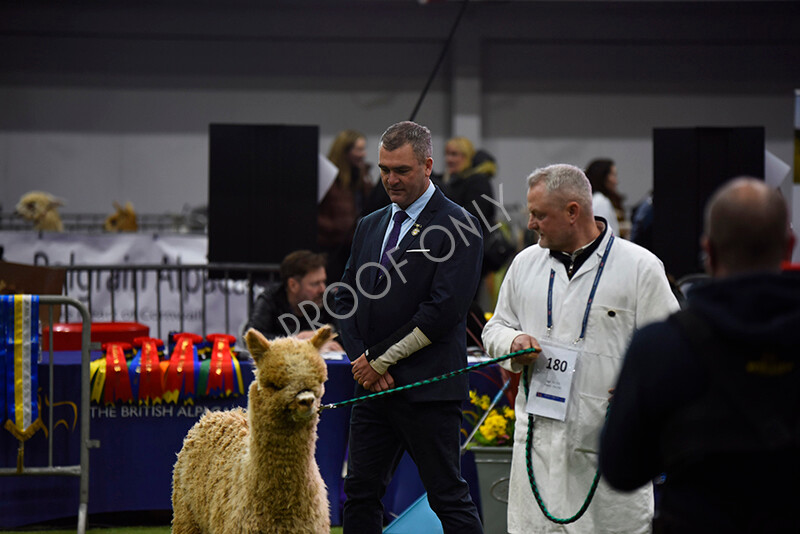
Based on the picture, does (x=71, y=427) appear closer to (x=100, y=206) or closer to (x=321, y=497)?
(x=321, y=497)

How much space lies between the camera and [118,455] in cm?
503

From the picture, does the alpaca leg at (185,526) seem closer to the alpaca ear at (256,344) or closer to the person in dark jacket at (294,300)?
the alpaca ear at (256,344)

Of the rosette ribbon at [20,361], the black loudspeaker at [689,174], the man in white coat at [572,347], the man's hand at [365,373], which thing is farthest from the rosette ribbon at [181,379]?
the black loudspeaker at [689,174]

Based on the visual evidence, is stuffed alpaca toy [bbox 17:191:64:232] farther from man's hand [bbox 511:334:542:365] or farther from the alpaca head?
man's hand [bbox 511:334:542:365]

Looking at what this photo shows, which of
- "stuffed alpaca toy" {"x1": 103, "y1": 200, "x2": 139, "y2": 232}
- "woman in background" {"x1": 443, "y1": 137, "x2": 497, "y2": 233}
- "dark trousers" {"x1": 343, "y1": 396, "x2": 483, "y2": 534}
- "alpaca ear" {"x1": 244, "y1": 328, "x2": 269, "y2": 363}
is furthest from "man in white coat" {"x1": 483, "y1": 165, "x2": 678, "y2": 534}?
"stuffed alpaca toy" {"x1": 103, "y1": 200, "x2": 139, "y2": 232}

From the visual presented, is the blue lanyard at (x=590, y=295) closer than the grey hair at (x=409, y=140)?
Yes

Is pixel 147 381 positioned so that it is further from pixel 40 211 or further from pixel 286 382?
pixel 40 211

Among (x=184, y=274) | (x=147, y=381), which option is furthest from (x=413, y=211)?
(x=184, y=274)

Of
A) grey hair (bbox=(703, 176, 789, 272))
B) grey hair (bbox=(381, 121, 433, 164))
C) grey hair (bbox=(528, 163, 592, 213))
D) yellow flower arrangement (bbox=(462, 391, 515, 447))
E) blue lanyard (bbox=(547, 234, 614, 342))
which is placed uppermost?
grey hair (bbox=(381, 121, 433, 164))

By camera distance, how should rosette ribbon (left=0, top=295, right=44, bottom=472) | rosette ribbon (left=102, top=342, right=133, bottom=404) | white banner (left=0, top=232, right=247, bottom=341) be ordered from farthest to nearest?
white banner (left=0, top=232, right=247, bottom=341) < rosette ribbon (left=102, top=342, right=133, bottom=404) < rosette ribbon (left=0, top=295, right=44, bottom=472)

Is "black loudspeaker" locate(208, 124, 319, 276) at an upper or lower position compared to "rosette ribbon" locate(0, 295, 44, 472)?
upper

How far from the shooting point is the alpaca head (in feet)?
10.5

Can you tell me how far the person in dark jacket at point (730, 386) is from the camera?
5.94 feet

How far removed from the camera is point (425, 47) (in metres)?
14.6
